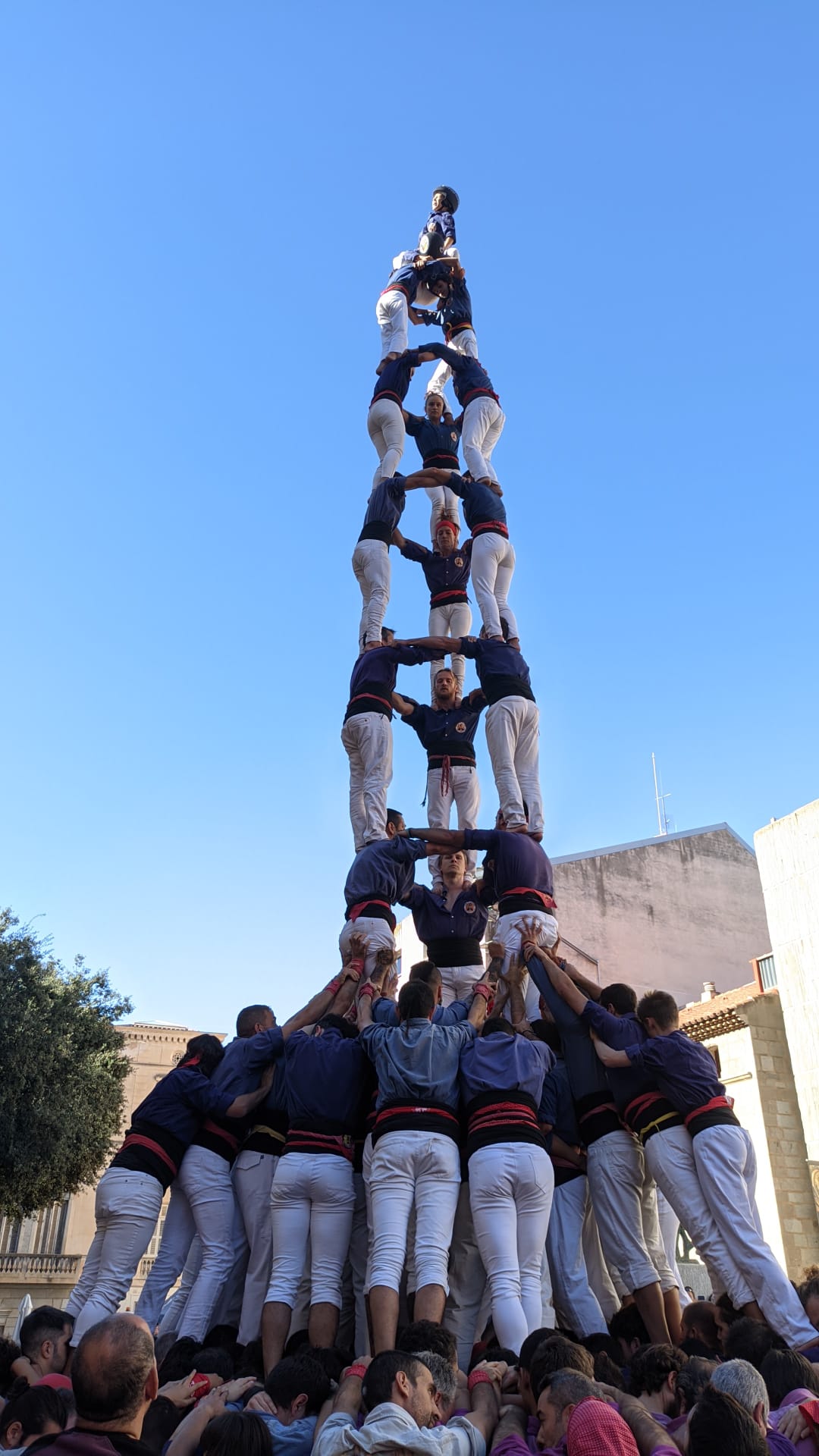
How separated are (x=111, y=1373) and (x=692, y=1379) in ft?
7.90

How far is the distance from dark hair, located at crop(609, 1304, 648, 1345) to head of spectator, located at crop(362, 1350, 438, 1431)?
8.71 feet

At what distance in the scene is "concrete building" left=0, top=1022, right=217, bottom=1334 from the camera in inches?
1082

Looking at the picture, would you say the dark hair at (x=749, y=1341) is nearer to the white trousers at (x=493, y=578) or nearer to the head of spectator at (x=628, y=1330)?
the head of spectator at (x=628, y=1330)

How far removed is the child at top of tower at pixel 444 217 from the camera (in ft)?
55.0

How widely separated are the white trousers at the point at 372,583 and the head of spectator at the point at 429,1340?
800 cm

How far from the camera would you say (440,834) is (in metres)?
9.78

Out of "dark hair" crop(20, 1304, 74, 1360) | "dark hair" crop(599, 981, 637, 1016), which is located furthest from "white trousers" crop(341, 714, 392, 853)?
"dark hair" crop(20, 1304, 74, 1360)

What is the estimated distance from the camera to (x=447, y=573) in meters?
13.7

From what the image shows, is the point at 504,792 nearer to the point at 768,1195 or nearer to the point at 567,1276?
the point at 567,1276

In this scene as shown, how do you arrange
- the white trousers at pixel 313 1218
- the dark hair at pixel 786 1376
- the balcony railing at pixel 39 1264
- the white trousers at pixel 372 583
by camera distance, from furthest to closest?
1. the balcony railing at pixel 39 1264
2. the white trousers at pixel 372 583
3. the white trousers at pixel 313 1218
4. the dark hair at pixel 786 1376

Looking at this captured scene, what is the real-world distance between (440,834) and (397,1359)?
592cm

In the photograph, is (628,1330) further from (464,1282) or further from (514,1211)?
(464,1282)

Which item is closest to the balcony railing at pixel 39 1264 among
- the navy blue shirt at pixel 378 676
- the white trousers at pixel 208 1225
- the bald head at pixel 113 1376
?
the navy blue shirt at pixel 378 676

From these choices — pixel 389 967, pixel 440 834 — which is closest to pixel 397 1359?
pixel 389 967
